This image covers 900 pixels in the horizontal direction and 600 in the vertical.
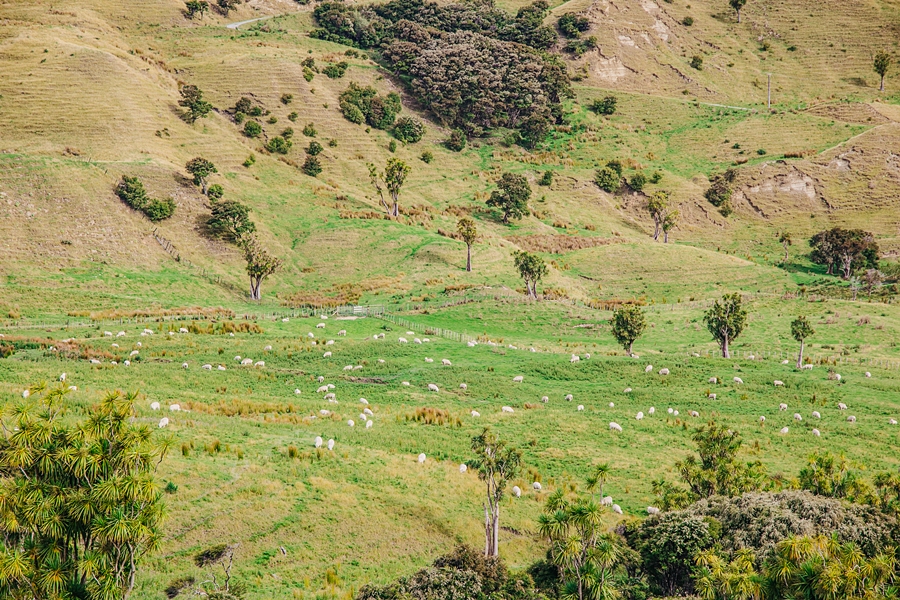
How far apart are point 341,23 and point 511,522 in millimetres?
178366

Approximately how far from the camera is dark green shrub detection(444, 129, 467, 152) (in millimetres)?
151000

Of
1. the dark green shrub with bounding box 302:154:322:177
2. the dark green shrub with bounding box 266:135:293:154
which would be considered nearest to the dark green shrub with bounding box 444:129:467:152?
the dark green shrub with bounding box 302:154:322:177

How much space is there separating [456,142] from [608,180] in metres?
34.2

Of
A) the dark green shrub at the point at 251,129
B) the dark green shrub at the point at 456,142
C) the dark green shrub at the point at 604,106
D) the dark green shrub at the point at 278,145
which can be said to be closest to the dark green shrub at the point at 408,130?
the dark green shrub at the point at 456,142

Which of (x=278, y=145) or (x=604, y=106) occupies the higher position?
(x=604, y=106)

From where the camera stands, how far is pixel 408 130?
147 m

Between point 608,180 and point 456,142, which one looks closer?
point 608,180

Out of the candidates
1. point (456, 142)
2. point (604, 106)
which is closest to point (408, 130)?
point (456, 142)

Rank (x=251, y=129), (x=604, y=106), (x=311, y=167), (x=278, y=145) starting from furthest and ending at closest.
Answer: (x=604, y=106)
(x=251, y=129)
(x=278, y=145)
(x=311, y=167)

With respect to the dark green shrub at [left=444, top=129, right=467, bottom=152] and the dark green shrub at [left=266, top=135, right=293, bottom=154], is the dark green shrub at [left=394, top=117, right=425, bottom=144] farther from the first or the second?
the dark green shrub at [left=266, top=135, right=293, bottom=154]

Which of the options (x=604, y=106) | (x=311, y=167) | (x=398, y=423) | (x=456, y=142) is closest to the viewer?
(x=398, y=423)

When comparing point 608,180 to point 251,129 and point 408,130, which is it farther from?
point 251,129

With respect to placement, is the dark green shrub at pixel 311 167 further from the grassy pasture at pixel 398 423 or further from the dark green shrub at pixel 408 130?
the grassy pasture at pixel 398 423

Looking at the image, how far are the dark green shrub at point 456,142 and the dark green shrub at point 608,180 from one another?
100 ft
